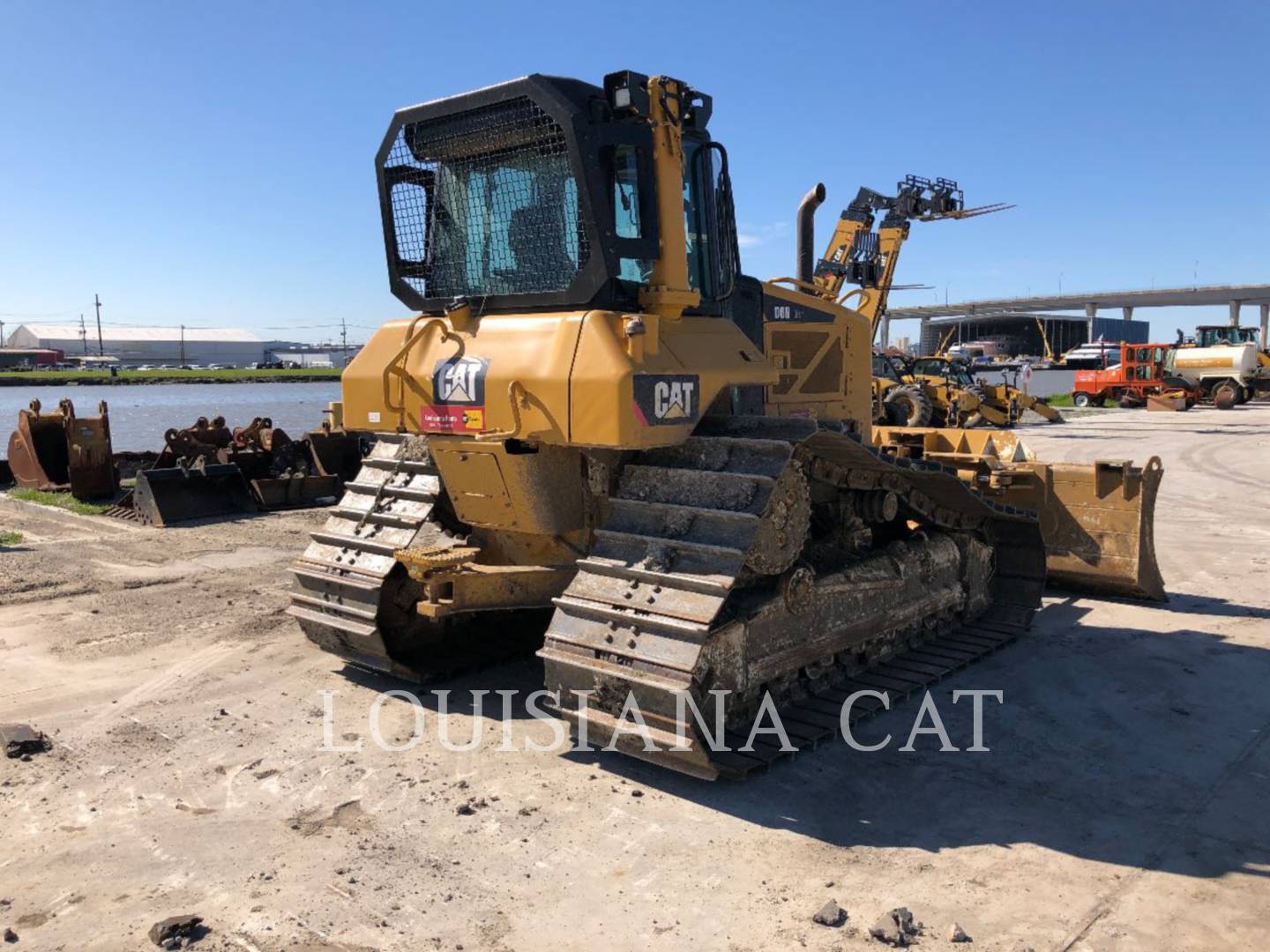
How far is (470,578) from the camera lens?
5.21 metres

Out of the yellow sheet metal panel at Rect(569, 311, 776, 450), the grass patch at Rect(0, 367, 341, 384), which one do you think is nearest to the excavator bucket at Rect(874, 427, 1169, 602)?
the yellow sheet metal panel at Rect(569, 311, 776, 450)

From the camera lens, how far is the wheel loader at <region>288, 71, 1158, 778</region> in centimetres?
450

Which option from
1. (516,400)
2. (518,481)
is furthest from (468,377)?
(518,481)

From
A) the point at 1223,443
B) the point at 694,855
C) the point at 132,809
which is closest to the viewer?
the point at 694,855

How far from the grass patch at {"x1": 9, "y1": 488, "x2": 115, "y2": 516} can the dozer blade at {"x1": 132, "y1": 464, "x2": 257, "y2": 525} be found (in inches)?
26.0

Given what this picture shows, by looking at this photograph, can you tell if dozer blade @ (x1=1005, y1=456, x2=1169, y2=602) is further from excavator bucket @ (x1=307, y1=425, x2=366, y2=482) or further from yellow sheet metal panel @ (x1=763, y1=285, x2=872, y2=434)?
excavator bucket @ (x1=307, y1=425, x2=366, y2=482)

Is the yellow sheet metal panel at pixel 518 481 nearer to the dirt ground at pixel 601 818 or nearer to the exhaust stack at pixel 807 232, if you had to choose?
the dirt ground at pixel 601 818

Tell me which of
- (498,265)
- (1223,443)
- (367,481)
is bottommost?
(1223,443)

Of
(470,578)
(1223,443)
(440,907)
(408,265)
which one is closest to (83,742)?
(470,578)

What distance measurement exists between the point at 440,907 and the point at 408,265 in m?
3.60

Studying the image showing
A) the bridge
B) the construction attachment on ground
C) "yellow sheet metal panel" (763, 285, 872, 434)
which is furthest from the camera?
the bridge

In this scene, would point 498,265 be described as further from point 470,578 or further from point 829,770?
point 829,770

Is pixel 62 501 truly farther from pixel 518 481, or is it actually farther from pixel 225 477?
pixel 518 481

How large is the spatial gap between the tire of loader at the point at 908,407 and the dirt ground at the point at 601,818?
53.7ft
